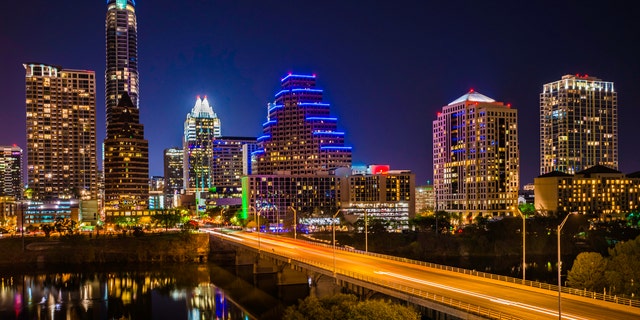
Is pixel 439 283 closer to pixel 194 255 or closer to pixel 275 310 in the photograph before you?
pixel 275 310

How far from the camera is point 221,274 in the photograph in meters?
122

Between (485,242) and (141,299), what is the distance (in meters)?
92.9

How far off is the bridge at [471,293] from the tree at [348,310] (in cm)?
246

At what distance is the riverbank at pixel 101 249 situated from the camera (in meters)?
140

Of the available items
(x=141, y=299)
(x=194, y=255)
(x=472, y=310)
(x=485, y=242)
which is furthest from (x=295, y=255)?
(x=485, y=242)

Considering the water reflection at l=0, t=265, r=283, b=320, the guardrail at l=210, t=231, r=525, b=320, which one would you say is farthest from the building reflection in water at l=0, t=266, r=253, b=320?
the guardrail at l=210, t=231, r=525, b=320

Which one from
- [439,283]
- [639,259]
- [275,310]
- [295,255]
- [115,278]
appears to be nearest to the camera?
[439,283]

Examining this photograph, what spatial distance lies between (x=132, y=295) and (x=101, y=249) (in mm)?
51176

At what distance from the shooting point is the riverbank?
140m

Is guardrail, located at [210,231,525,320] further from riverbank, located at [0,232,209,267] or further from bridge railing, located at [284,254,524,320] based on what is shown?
riverbank, located at [0,232,209,267]

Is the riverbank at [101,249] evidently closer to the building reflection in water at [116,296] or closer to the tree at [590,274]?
the building reflection in water at [116,296]

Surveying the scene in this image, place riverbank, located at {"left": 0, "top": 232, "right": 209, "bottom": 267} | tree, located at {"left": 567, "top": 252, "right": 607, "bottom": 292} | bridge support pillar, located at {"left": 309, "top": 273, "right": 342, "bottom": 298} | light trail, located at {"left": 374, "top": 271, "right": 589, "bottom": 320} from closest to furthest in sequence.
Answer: light trail, located at {"left": 374, "top": 271, "right": 589, "bottom": 320} → tree, located at {"left": 567, "top": 252, "right": 607, "bottom": 292} → bridge support pillar, located at {"left": 309, "top": 273, "right": 342, "bottom": 298} → riverbank, located at {"left": 0, "top": 232, "right": 209, "bottom": 267}

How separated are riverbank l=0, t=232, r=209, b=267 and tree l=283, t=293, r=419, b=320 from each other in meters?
98.0

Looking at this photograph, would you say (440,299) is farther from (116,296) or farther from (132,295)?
(116,296)
